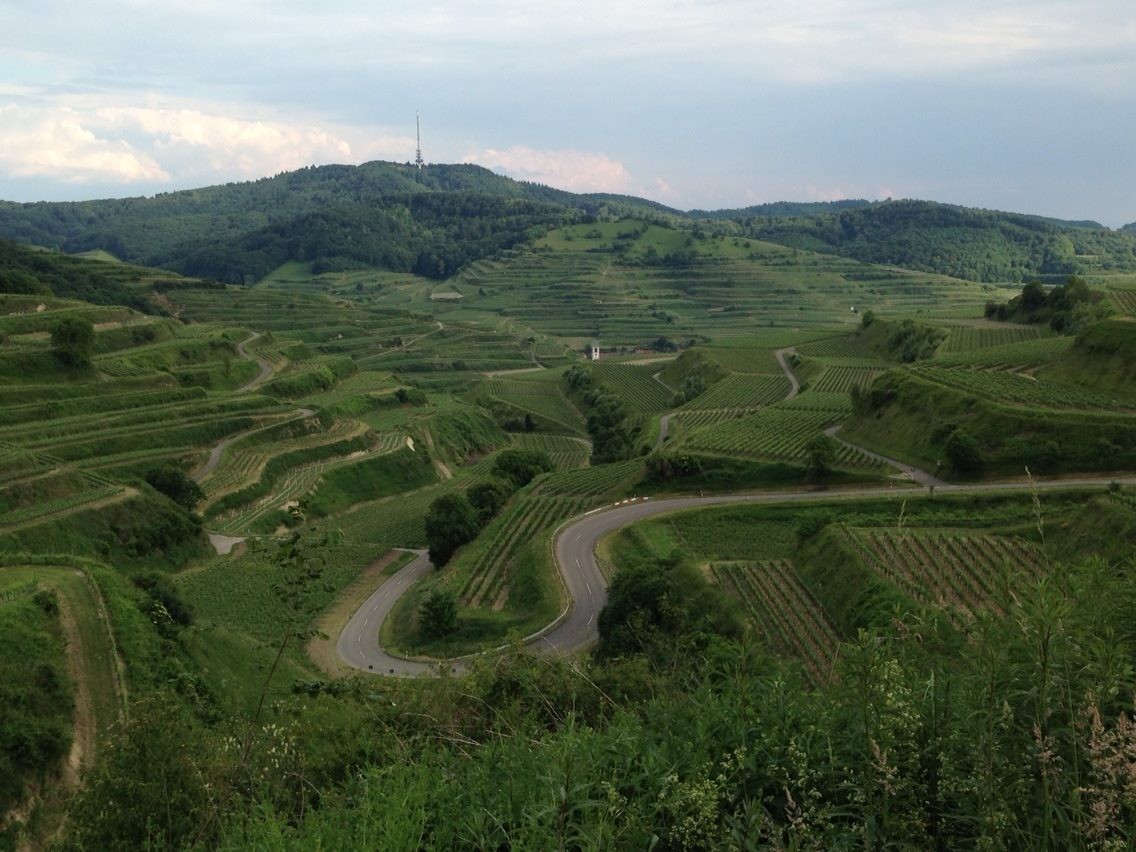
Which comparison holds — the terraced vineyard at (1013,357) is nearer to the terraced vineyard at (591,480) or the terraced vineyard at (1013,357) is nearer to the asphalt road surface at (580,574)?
the asphalt road surface at (580,574)

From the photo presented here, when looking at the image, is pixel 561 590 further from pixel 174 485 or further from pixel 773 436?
pixel 174 485

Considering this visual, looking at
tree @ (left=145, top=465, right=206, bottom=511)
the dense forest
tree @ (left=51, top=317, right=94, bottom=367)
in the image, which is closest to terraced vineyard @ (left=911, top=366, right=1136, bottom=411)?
tree @ (left=145, top=465, right=206, bottom=511)

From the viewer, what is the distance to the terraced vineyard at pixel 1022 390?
53.4 meters

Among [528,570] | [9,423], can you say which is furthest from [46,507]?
[528,570]

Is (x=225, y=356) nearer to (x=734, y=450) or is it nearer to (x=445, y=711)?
(x=734, y=450)

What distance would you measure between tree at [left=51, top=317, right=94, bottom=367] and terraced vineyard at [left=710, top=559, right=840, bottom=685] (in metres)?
61.1

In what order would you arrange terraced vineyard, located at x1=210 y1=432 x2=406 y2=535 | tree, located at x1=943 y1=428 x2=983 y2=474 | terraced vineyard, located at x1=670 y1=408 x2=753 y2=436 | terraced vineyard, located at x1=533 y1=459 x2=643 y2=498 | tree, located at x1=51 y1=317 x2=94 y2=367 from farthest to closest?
tree, located at x1=51 y1=317 x2=94 y2=367, terraced vineyard, located at x1=670 y1=408 x2=753 y2=436, terraced vineyard, located at x1=210 y1=432 x2=406 y2=535, terraced vineyard, located at x1=533 y1=459 x2=643 y2=498, tree, located at x1=943 y1=428 x2=983 y2=474

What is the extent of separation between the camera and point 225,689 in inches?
1127

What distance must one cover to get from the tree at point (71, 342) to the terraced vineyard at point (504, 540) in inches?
Answer: 1663

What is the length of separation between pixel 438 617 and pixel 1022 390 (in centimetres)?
3963

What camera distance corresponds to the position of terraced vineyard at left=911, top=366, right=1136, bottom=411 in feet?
175

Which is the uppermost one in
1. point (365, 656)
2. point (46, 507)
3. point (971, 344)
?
point (971, 344)

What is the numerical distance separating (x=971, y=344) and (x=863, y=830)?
94.8 meters

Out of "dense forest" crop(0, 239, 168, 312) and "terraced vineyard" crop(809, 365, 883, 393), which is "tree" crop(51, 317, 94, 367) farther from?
"terraced vineyard" crop(809, 365, 883, 393)
